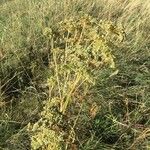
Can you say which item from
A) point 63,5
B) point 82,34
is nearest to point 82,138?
point 82,34

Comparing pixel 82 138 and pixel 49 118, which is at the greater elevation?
pixel 49 118

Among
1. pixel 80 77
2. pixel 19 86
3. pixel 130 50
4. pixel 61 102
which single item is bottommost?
pixel 130 50

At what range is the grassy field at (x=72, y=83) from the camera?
3.05m

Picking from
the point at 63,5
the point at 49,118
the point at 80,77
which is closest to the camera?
the point at 49,118

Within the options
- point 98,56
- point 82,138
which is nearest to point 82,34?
point 98,56

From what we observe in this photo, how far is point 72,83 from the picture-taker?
10.7 ft

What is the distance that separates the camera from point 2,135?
3396 millimetres

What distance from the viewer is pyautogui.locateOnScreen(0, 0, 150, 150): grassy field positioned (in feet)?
10.0

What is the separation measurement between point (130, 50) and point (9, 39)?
1.44 metres

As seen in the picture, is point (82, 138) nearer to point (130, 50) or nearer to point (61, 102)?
point (61, 102)

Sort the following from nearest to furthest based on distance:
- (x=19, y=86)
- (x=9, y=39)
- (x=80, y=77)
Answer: (x=80, y=77) → (x=19, y=86) → (x=9, y=39)

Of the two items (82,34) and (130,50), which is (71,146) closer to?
(82,34)

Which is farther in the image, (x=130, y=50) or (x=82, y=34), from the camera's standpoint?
(x=130, y=50)

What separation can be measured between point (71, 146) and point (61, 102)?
0.34m
